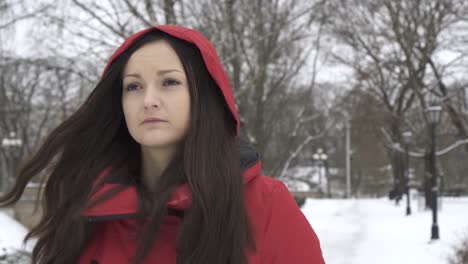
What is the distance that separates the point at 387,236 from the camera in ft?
45.3

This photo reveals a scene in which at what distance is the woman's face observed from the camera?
5.41ft

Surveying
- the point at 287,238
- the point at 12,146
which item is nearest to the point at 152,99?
the point at 287,238

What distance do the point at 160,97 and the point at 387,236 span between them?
13.2m

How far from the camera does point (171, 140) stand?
1.68 metres

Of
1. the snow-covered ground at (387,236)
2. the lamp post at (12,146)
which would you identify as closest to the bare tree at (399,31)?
the snow-covered ground at (387,236)

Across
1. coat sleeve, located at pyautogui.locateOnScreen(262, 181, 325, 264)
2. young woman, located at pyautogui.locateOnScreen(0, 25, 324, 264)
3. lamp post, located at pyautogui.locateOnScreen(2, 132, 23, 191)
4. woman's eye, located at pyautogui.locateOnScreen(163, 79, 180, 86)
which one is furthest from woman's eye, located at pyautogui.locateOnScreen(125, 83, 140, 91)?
lamp post, located at pyautogui.locateOnScreen(2, 132, 23, 191)

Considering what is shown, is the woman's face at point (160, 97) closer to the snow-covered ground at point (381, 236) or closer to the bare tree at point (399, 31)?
the snow-covered ground at point (381, 236)

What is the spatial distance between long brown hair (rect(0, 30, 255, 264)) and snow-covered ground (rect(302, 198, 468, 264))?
878 centimetres

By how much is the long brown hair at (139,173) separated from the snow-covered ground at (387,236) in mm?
8779

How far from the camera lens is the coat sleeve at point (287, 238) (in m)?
1.54

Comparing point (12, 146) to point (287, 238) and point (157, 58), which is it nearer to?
point (157, 58)

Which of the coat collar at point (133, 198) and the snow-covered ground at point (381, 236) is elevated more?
the coat collar at point (133, 198)

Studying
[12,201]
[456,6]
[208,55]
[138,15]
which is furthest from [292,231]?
[456,6]

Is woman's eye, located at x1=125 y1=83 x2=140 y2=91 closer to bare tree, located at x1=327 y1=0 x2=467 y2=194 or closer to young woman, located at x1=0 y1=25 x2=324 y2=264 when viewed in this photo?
young woman, located at x1=0 y1=25 x2=324 y2=264
